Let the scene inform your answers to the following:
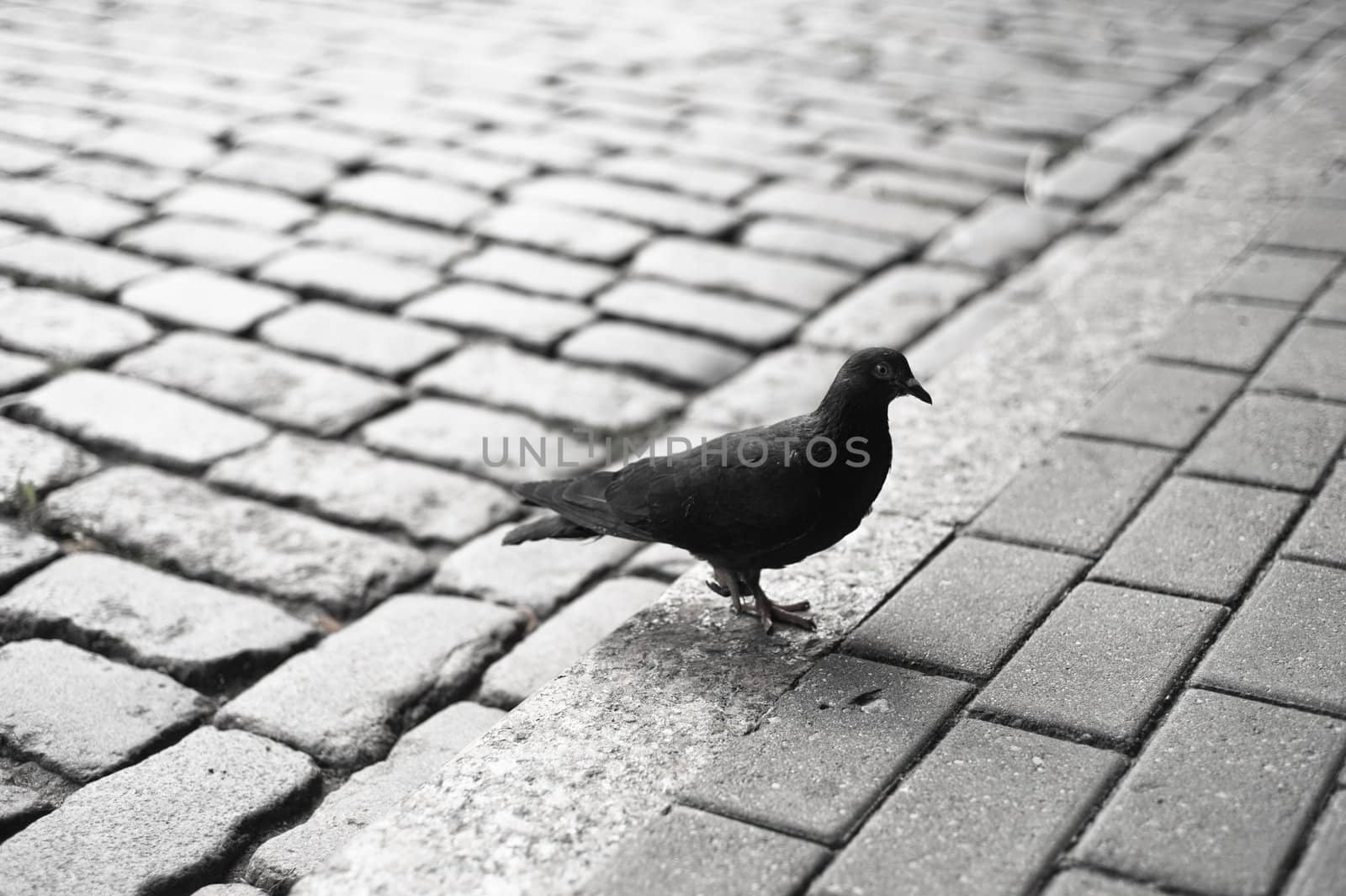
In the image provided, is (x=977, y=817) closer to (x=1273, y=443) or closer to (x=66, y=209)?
(x=1273, y=443)

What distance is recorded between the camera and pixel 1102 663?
7.66 ft

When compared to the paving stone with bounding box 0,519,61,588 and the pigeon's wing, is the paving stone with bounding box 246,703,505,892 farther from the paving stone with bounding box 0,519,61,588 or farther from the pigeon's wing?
the paving stone with bounding box 0,519,61,588

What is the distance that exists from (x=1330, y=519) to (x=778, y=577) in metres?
1.15

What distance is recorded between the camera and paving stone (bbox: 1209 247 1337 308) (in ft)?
12.8

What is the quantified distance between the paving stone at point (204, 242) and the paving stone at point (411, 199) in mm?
405

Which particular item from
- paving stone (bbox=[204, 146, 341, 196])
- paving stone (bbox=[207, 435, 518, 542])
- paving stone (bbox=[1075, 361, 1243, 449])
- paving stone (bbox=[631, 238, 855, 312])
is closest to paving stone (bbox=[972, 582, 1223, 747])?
paving stone (bbox=[1075, 361, 1243, 449])

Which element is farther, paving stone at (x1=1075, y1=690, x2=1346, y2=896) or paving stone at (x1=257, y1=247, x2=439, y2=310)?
paving stone at (x1=257, y1=247, x2=439, y2=310)

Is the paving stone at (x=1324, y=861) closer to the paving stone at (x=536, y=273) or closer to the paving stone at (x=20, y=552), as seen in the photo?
the paving stone at (x=20, y=552)

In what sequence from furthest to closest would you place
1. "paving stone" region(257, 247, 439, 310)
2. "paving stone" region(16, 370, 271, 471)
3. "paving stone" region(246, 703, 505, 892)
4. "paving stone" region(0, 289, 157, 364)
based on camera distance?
"paving stone" region(257, 247, 439, 310) → "paving stone" region(0, 289, 157, 364) → "paving stone" region(16, 370, 271, 471) → "paving stone" region(246, 703, 505, 892)

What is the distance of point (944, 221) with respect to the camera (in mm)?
4875

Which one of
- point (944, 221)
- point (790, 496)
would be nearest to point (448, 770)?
point (790, 496)

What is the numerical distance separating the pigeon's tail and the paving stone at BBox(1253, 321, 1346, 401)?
1882 mm

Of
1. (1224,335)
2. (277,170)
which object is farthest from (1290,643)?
(277,170)

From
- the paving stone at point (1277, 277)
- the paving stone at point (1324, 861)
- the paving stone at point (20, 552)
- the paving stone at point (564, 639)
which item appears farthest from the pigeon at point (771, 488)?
the paving stone at point (1277, 277)
